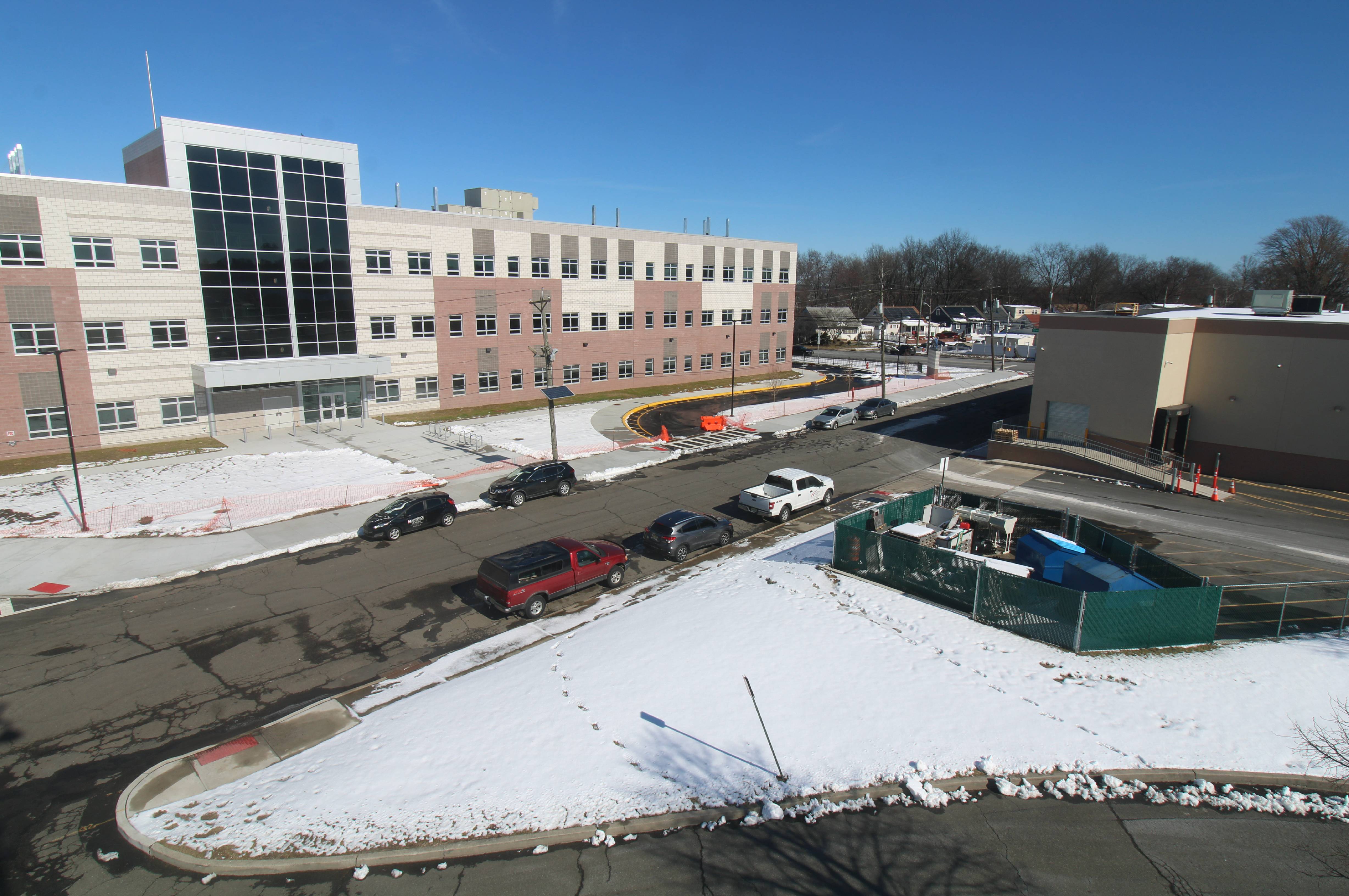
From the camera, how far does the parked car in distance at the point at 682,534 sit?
21156 millimetres

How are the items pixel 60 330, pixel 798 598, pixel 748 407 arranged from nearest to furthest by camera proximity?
1. pixel 798 598
2. pixel 60 330
3. pixel 748 407

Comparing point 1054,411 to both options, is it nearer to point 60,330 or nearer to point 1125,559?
point 1125,559

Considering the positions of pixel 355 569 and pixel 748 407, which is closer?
pixel 355 569

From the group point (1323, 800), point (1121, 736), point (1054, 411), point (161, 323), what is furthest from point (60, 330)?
point (1054, 411)

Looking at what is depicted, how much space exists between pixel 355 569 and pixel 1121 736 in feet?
63.5

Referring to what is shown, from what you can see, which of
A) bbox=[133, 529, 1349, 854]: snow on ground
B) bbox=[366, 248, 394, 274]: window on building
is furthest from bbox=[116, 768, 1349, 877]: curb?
bbox=[366, 248, 394, 274]: window on building

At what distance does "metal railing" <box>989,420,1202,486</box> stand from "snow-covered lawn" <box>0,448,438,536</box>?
28248 millimetres

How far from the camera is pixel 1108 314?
110ft

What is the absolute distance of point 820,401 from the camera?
51.9 meters

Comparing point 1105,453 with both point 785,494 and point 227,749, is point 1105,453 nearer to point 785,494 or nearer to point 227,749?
point 785,494

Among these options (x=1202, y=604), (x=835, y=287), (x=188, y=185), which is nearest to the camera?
(x=1202, y=604)

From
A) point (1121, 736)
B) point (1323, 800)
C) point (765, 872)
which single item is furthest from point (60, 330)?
point (1323, 800)

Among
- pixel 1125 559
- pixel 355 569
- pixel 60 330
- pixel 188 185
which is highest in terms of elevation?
pixel 188 185

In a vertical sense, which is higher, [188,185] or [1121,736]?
[188,185]
